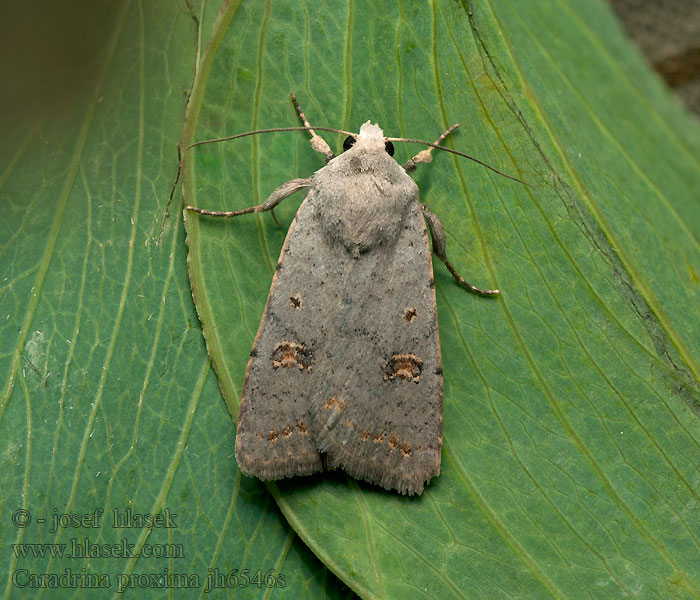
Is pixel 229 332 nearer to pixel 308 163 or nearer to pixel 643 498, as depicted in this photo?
pixel 308 163

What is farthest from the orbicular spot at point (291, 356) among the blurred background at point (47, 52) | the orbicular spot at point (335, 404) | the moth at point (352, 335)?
the blurred background at point (47, 52)

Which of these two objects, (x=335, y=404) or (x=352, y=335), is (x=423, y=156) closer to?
(x=352, y=335)

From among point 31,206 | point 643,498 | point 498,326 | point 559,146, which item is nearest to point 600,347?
point 498,326

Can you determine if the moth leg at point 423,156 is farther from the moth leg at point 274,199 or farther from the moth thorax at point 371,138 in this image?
the moth leg at point 274,199

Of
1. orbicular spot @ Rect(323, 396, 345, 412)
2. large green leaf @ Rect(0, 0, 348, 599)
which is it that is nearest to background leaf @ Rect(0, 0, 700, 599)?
large green leaf @ Rect(0, 0, 348, 599)

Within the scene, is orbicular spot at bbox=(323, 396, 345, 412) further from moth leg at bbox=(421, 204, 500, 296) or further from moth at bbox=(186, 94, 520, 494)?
Result: moth leg at bbox=(421, 204, 500, 296)

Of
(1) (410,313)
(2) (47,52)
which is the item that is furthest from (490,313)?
(2) (47,52)
